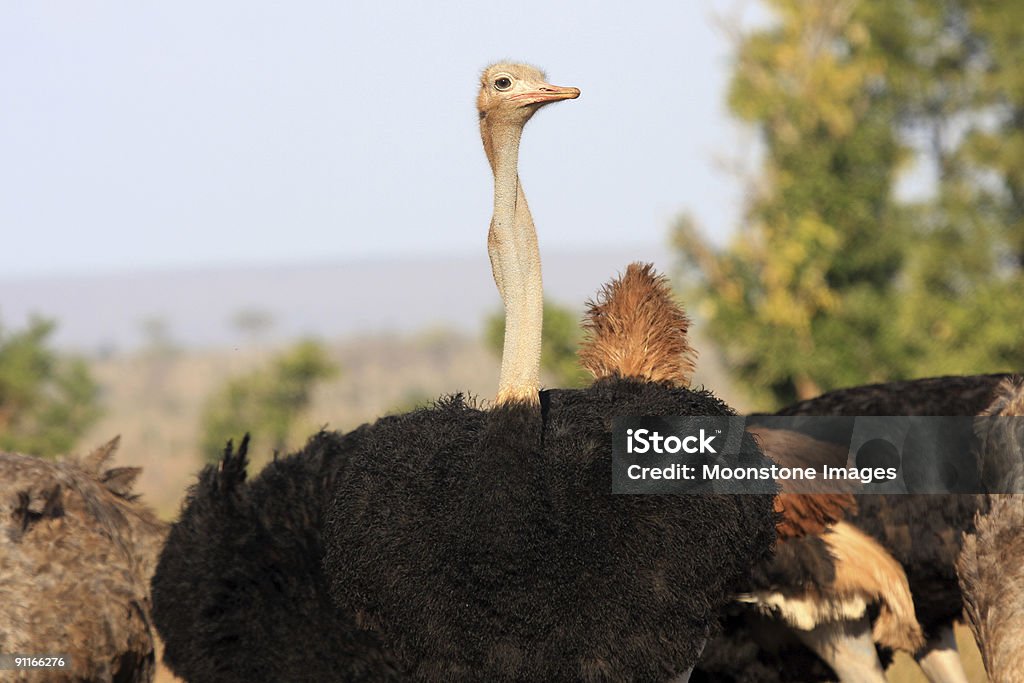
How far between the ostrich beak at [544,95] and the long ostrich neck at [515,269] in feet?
0.34

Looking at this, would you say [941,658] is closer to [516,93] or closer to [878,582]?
[878,582]

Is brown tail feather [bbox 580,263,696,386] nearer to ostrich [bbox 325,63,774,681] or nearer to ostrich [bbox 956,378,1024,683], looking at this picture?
ostrich [bbox 325,63,774,681]

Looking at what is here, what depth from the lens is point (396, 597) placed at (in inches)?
203

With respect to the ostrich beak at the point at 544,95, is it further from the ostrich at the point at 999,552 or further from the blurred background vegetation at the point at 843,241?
the blurred background vegetation at the point at 843,241

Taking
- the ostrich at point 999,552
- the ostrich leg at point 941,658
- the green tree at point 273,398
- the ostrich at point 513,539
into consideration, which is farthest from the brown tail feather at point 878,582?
the green tree at point 273,398

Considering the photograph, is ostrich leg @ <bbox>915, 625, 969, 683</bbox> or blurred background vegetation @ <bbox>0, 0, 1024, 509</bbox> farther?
blurred background vegetation @ <bbox>0, 0, 1024, 509</bbox>

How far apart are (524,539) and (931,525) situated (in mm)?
2394

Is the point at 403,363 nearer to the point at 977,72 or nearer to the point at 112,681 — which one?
the point at 977,72

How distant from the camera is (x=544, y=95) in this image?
5367 millimetres

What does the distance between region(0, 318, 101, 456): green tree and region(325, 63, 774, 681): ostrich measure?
9973 millimetres

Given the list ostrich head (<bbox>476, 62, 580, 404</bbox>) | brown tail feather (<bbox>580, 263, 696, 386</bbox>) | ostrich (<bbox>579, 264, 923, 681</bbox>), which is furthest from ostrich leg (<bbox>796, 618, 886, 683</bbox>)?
ostrich head (<bbox>476, 62, 580, 404</bbox>)

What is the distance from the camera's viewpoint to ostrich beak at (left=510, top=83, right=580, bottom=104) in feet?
17.5

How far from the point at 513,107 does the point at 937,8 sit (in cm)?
1810

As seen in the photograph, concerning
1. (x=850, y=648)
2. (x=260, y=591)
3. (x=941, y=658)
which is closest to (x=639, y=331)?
(x=850, y=648)
